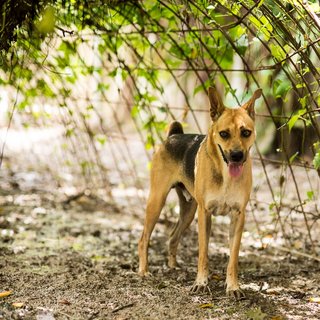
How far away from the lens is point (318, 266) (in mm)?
5797

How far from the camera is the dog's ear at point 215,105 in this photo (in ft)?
15.3

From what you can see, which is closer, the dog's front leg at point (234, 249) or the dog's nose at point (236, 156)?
the dog's nose at point (236, 156)

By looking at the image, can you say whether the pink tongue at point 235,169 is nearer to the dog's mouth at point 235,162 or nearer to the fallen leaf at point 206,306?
the dog's mouth at point 235,162

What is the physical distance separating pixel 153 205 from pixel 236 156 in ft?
4.37

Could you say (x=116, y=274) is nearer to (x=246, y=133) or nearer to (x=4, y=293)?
(x=4, y=293)

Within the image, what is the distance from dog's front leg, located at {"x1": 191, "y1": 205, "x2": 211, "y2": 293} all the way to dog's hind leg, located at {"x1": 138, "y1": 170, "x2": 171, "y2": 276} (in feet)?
2.13

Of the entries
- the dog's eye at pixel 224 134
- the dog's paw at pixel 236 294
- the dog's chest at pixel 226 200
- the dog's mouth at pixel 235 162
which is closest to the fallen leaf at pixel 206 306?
the dog's paw at pixel 236 294

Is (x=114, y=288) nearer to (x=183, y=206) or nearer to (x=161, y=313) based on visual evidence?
(x=161, y=313)

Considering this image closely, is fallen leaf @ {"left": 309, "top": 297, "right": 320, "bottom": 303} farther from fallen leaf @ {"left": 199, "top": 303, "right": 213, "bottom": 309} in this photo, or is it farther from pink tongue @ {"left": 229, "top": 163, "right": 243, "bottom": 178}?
pink tongue @ {"left": 229, "top": 163, "right": 243, "bottom": 178}

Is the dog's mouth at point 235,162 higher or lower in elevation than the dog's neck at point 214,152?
lower

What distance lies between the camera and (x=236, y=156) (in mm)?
4359

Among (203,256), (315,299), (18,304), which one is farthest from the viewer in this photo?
(203,256)

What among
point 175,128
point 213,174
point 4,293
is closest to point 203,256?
point 213,174

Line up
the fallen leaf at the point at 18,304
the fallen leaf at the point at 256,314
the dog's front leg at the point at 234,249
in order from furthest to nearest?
the dog's front leg at the point at 234,249, the fallen leaf at the point at 18,304, the fallen leaf at the point at 256,314
